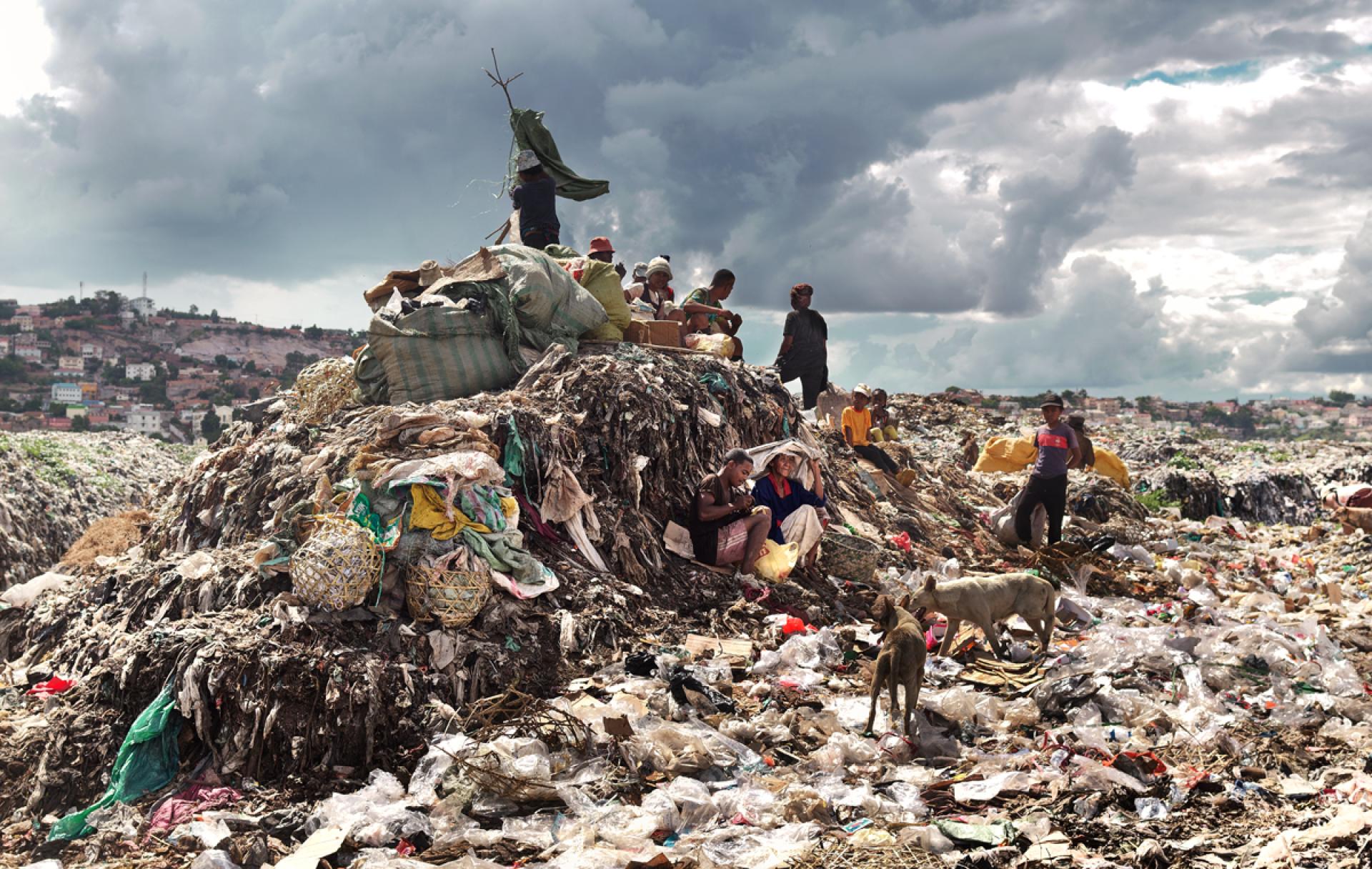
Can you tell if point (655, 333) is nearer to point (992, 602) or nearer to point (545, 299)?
point (545, 299)

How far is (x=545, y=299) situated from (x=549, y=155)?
2.84m

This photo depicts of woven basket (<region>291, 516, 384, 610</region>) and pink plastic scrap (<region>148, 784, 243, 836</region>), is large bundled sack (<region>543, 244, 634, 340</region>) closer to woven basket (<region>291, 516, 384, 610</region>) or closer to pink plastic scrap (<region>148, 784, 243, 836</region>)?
woven basket (<region>291, 516, 384, 610</region>)

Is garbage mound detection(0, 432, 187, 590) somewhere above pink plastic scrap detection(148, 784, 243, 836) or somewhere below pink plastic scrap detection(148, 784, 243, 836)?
above

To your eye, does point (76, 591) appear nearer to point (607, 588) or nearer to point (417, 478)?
point (417, 478)

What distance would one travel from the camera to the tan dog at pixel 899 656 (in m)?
4.16

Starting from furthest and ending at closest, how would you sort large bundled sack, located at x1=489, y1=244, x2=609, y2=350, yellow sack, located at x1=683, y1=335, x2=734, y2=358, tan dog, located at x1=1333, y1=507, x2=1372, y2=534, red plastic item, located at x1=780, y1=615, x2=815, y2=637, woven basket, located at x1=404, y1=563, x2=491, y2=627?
tan dog, located at x1=1333, y1=507, x2=1372, y2=534 < yellow sack, located at x1=683, y1=335, x2=734, y2=358 < large bundled sack, located at x1=489, y1=244, x2=609, y2=350 < red plastic item, located at x1=780, y1=615, x2=815, y2=637 < woven basket, located at x1=404, y1=563, x2=491, y2=627

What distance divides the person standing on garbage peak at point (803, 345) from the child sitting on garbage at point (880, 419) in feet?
4.61

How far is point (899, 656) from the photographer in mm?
4168

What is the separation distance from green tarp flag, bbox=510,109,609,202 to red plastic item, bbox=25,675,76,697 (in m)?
6.00

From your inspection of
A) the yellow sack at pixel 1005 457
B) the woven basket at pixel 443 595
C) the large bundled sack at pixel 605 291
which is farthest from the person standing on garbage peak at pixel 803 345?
the woven basket at pixel 443 595

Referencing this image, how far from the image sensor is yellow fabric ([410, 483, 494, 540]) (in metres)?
4.95

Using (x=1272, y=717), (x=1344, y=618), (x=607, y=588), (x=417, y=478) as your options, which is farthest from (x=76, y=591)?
(x=1344, y=618)

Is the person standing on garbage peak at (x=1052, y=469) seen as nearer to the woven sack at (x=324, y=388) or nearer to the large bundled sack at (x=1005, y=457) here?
the large bundled sack at (x=1005, y=457)

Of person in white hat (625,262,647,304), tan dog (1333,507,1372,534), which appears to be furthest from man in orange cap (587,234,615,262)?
tan dog (1333,507,1372,534)
